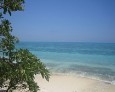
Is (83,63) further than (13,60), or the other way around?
(83,63)

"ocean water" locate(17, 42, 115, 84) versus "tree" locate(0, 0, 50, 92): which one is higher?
"tree" locate(0, 0, 50, 92)

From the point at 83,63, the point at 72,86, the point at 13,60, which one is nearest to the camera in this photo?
the point at 13,60

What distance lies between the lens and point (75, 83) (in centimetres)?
1381

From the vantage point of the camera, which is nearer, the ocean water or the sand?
the sand

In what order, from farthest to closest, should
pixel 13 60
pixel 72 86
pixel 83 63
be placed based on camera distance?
pixel 83 63 → pixel 72 86 → pixel 13 60

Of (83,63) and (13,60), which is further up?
(13,60)

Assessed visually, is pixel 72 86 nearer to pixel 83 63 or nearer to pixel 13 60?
pixel 13 60

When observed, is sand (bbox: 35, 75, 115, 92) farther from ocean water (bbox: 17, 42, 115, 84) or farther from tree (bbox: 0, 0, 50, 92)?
tree (bbox: 0, 0, 50, 92)

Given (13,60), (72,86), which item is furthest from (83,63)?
(13,60)

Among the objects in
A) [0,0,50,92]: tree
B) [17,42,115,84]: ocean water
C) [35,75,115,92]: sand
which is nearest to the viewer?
[0,0,50,92]: tree

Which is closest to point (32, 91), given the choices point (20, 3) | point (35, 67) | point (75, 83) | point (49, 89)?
point (35, 67)

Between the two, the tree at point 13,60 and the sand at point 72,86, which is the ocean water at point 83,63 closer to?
the sand at point 72,86

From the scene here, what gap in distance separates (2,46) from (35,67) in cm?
74

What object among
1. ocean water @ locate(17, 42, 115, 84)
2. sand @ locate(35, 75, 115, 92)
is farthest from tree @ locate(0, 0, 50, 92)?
ocean water @ locate(17, 42, 115, 84)
